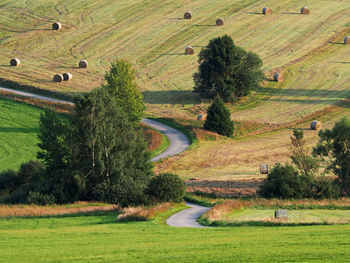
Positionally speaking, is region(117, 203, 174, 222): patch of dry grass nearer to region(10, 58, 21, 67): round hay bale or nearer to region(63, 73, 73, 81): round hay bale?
region(63, 73, 73, 81): round hay bale

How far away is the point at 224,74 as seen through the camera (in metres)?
99.3

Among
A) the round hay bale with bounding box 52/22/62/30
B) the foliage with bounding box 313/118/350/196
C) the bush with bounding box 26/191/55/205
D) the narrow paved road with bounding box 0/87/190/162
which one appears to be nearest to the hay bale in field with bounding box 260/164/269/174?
the foliage with bounding box 313/118/350/196

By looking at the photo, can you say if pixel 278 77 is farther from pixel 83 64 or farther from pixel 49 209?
pixel 49 209

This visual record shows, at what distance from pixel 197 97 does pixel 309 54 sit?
29030 millimetres

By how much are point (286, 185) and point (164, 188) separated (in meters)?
9.80

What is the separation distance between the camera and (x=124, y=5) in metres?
138

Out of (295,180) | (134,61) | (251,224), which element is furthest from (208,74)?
(251,224)

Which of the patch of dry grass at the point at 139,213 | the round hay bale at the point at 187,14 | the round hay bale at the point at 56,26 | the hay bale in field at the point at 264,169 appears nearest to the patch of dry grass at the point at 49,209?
the patch of dry grass at the point at 139,213

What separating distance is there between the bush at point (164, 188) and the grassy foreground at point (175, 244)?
11359 mm

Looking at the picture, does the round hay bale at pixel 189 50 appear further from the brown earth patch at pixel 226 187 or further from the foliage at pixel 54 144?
the foliage at pixel 54 144

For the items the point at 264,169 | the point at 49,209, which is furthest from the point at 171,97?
the point at 49,209

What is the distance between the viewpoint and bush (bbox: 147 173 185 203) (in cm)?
4934

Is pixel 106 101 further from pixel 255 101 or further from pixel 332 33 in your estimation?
pixel 332 33

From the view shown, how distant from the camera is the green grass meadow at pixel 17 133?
247 feet
